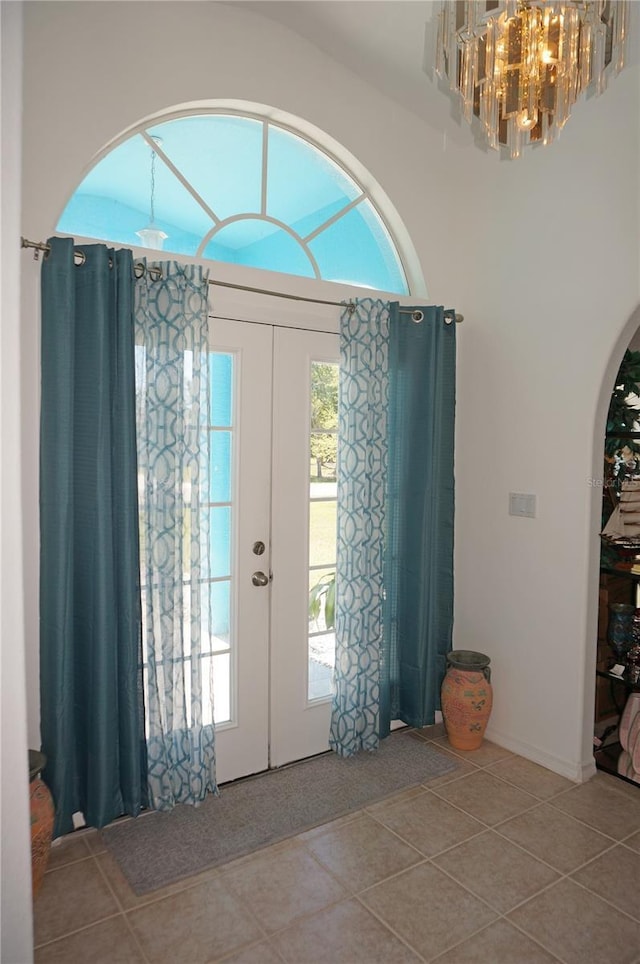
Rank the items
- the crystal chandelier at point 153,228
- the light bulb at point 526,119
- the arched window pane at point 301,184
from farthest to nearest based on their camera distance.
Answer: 1. the arched window pane at point 301,184
2. the crystal chandelier at point 153,228
3. the light bulb at point 526,119

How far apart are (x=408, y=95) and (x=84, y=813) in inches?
135

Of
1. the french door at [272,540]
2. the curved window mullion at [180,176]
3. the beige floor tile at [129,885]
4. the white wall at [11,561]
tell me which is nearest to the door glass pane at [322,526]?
the french door at [272,540]

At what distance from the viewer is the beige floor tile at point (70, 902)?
1.96 m

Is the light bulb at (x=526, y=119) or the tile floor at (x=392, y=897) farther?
the tile floor at (x=392, y=897)

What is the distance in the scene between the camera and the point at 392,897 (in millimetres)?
2125

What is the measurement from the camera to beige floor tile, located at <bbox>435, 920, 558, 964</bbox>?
1869mm

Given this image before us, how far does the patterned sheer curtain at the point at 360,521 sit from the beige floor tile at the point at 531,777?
0.61 metres

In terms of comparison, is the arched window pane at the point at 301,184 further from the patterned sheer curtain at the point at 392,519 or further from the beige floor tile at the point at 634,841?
the beige floor tile at the point at 634,841

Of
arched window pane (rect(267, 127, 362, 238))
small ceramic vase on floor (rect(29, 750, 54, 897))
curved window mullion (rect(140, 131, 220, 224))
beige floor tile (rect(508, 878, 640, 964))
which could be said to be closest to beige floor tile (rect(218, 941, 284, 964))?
small ceramic vase on floor (rect(29, 750, 54, 897))

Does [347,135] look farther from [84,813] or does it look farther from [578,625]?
[84,813]

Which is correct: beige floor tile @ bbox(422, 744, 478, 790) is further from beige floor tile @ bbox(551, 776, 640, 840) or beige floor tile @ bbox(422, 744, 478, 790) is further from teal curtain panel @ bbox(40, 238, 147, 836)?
teal curtain panel @ bbox(40, 238, 147, 836)

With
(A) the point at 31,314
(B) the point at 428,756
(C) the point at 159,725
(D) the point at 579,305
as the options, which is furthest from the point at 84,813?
(D) the point at 579,305

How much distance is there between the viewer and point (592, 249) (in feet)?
9.12

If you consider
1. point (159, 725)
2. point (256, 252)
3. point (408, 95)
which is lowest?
point (159, 725)
